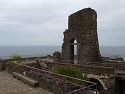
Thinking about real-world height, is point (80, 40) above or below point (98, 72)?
above

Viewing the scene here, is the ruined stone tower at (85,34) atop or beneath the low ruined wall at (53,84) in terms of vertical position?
atop

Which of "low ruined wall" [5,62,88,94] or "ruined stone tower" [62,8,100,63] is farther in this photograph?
"ruined stone tower" [62,8,100,63]

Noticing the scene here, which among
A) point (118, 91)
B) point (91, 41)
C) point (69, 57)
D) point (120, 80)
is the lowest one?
point (118, 91)

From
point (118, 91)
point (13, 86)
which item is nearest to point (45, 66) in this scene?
point (118, 91)

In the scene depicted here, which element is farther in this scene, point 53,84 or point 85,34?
point 85,34

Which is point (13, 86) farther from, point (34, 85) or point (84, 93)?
point (84, 93)

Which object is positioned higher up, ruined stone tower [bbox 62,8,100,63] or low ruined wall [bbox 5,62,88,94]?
ruined stone tower [bbox 62,8,100,63]

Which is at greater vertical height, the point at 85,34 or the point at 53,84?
the point at 85,34

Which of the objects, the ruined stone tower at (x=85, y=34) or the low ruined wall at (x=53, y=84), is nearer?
the low ruined wall at (x=53, y=84)

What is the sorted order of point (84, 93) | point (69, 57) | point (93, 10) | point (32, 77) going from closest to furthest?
point (84, 93) → point (32, 77) → point (93, 10) → point (69, 57)

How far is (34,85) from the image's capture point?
40.9 feet

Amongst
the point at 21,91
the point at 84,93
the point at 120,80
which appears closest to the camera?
the point at 84,93

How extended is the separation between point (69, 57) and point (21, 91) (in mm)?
15174

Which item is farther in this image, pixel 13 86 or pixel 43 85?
pixel 13 86
